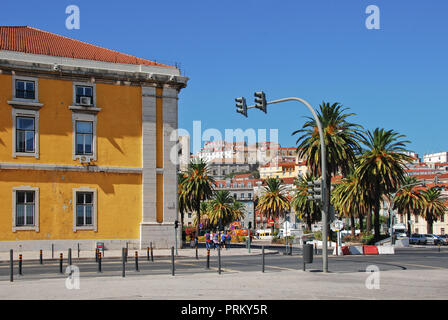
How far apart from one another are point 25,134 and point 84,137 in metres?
3.82

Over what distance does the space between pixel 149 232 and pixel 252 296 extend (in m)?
27.0

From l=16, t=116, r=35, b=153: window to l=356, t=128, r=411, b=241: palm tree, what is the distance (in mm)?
27991

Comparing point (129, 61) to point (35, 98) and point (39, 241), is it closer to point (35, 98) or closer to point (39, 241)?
point (35, 98)

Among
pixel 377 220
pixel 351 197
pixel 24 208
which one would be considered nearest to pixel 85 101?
pixel 24 208

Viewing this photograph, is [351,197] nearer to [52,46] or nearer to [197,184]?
[197,184]

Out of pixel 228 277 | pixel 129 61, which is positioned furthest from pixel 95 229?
pixel 228 277

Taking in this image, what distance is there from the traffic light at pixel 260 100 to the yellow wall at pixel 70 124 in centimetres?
1923

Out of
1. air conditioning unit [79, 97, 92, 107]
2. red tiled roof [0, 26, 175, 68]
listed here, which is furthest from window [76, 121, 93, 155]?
red tiled roof [0, 26, 175, 68]

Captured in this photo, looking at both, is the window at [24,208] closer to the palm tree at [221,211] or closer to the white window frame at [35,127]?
the white window frame at [35,127]

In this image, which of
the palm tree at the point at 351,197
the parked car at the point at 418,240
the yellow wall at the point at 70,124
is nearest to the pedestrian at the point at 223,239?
the yellow wall at the point at 70,124

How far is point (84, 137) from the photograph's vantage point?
131 feet

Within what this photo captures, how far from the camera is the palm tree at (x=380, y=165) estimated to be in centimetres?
5206

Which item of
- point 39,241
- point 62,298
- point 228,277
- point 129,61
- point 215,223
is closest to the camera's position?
point 62,298
